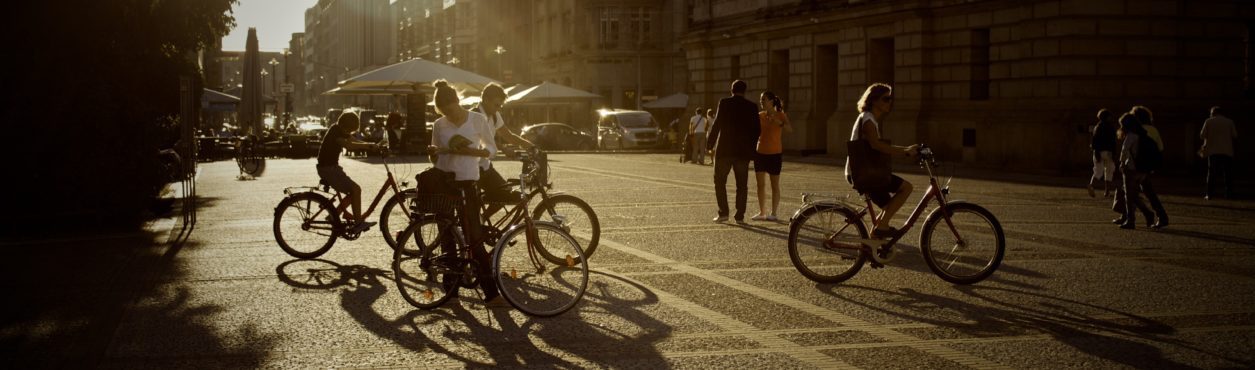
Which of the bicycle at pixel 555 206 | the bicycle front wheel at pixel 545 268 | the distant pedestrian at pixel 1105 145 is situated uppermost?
the distant pedestrian at pixel 1105 145

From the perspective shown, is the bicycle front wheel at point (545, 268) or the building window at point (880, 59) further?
the building window at point (880, 59)

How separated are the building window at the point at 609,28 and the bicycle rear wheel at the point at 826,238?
6210cm

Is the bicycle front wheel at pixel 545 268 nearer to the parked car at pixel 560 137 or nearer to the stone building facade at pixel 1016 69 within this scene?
the stone building facade at pixel 1016 69

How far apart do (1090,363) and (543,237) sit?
11.4 feet

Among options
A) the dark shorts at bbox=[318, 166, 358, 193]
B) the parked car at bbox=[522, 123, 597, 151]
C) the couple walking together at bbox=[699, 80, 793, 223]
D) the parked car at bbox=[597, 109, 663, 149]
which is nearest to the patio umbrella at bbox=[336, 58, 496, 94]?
the parked car at bbox=[597, 109, 663, 149]

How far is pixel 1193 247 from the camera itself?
43.3ft

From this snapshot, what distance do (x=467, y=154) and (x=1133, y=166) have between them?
9229mm

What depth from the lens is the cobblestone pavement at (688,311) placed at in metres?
7.49

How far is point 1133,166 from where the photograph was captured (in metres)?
15.8

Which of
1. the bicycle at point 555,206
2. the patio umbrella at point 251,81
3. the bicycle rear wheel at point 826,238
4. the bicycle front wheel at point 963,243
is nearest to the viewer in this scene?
the bicycle front wheel at point 963,243

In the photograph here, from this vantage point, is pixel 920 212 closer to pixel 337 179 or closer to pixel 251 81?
pixel 337 179

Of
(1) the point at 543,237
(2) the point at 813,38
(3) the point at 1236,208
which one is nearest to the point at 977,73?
(2) the point at 813,38

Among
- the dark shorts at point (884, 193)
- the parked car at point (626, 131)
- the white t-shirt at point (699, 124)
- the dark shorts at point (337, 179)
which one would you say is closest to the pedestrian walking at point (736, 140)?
the dark shorts at point (337, 179)

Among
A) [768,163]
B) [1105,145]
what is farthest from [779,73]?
[768,163]
